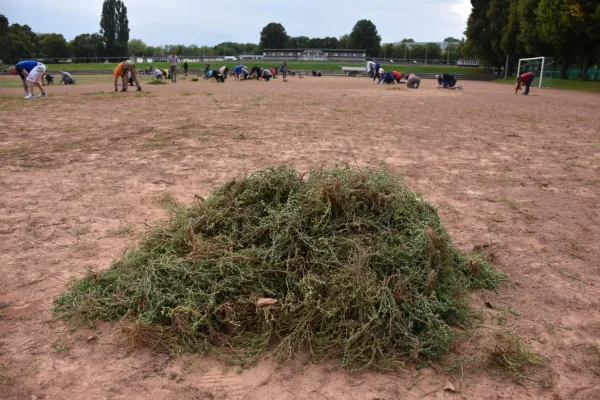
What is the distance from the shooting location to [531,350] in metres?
2.94

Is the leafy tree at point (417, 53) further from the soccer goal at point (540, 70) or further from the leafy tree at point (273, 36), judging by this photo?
the soccer goal at point (540, 70)

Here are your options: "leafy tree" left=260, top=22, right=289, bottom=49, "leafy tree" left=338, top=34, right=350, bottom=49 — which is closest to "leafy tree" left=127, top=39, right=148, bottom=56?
"leafy tree" left=260, top=22, right=289, bottom=49

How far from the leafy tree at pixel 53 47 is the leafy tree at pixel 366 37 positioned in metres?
70.9

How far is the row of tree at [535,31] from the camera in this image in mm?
28609

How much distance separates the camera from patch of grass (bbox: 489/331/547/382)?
275cm

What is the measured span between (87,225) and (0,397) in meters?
2.58

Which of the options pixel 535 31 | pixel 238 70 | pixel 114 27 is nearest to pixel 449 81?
pixel 535 31

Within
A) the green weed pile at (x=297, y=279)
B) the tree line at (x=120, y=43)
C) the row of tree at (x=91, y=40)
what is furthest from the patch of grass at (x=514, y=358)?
the row of tree at (x=91, y=40)

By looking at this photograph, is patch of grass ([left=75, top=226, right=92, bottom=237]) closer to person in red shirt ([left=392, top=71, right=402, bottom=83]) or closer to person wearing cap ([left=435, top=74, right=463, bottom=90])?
person wearing cap ([left=435, top=74, right=463, bottom=90])

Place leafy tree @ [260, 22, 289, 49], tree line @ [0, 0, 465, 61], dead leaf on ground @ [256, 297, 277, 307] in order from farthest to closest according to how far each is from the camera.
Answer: leafy tree @ [260, 22, 289, 49], tree line @ [0, 0, 465, 61], dead leaf on ground @ [256, 297, 277, 307]

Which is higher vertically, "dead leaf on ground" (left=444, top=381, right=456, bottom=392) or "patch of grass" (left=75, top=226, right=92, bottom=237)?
"patch of grass" (left=75, top=226, right=92, bottom=237)

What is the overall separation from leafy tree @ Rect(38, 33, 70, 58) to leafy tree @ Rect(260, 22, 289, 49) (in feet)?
173

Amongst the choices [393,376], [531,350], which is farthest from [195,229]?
[531,350]

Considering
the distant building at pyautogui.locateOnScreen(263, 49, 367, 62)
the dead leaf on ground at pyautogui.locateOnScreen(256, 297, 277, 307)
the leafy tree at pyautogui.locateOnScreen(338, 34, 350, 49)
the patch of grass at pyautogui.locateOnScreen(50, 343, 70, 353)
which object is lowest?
the patch of grass at pyautogui.locateOnScreen(50, 343, 70, 353)
